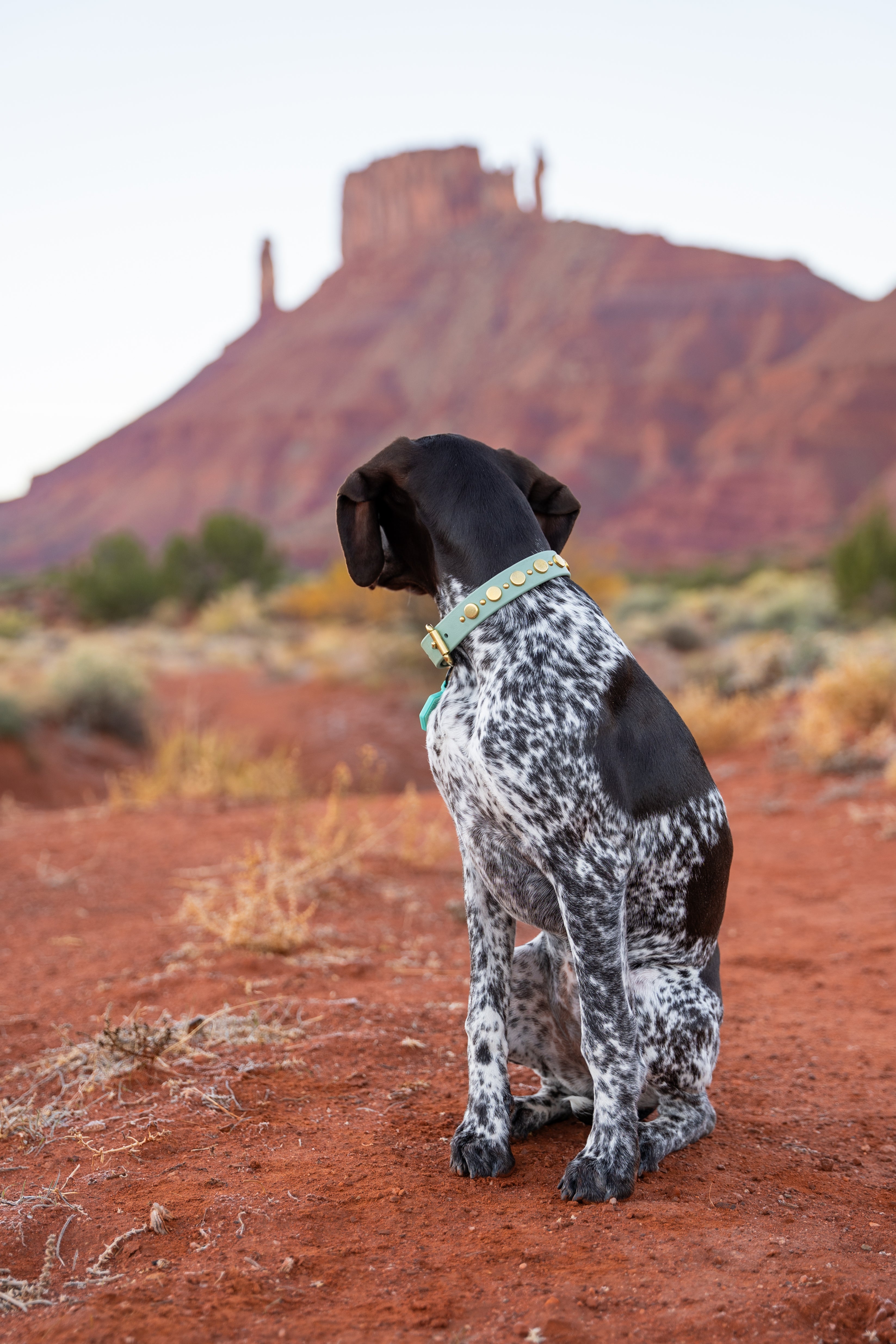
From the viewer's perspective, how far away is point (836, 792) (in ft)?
32.1

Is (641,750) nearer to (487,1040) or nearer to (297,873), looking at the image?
(487,1040)

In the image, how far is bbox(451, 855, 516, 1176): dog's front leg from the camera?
3.03 m

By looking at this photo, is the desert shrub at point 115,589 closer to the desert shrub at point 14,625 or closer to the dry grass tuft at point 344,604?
the desert shrub at point 14,625

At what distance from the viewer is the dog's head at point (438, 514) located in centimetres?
302

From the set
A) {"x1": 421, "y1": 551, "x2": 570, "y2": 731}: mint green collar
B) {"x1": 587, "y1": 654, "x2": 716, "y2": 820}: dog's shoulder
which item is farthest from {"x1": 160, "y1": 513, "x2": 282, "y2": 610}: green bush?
{"x1": 587, "y1": 654, "x2": 716, "y2": 820}: dog's shoulder

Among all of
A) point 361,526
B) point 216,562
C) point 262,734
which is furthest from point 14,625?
point 361,526

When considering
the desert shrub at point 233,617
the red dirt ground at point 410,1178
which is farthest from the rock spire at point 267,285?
the red dirt ground at point 410,1178

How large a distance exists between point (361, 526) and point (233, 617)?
90.8 feet

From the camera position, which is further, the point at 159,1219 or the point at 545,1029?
the point at 545,1029

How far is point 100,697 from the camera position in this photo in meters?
16.7

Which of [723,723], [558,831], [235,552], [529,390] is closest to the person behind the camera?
[558,831]

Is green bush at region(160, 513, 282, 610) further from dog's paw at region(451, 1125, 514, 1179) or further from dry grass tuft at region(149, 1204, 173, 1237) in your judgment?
dry grass tuft at region(149, 1204, 173, 1237)

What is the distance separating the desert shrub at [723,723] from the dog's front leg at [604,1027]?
31.7 feet

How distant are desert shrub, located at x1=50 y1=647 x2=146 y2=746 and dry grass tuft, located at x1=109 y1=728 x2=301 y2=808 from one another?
4430 mm
